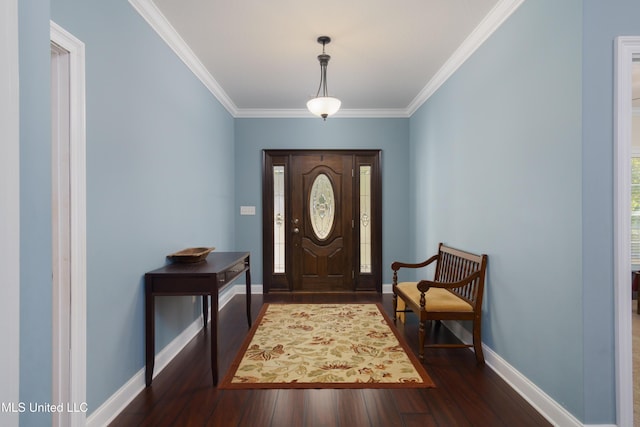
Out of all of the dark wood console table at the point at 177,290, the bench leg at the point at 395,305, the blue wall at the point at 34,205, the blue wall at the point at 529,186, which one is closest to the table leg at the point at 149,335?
the dark wood console table at the point at 177,290

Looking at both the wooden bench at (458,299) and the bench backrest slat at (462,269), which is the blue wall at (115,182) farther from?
the bench backrest slat at (462,269)

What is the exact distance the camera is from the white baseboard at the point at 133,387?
6.49ft

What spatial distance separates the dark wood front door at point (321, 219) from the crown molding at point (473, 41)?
1.44 metres

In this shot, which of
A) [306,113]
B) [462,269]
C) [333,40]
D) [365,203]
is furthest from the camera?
[365,203]

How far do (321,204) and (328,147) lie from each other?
2.78 feet

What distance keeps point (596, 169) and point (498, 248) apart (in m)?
1.00

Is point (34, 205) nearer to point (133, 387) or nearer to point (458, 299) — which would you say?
point (133, 387)

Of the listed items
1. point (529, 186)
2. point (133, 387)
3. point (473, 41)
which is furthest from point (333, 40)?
point (133, 387)

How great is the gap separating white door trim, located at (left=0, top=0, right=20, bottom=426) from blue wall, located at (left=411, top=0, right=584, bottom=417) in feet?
7.52

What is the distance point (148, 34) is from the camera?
259 centimetres

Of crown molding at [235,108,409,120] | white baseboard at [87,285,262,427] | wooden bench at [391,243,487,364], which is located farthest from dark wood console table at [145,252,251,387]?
crown molding at [235,108,409,120]

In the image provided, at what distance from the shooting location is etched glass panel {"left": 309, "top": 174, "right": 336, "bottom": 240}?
5254 mm

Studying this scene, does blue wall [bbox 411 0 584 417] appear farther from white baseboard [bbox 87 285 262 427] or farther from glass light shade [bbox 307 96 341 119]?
white baseboard [bbox 87 285 262 427]

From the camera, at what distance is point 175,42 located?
3.00 m
